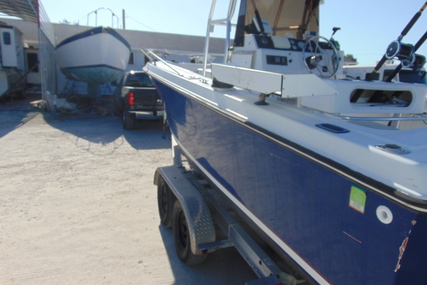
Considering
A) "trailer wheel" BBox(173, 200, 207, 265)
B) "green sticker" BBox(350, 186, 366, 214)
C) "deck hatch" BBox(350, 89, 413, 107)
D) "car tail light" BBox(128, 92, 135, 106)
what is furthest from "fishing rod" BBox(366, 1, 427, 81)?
"car tail light" BBox(128, 92, 135, 106)

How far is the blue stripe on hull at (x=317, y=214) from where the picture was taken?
1.33 m

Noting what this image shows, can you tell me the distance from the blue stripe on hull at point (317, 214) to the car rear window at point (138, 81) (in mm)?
6965

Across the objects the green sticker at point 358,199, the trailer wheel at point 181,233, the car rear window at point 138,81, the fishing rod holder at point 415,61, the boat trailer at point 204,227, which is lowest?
the trailer wheel at point 181,233

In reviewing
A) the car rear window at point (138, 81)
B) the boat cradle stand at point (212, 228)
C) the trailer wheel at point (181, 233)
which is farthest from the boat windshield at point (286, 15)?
the car rear window at point (138, 81)

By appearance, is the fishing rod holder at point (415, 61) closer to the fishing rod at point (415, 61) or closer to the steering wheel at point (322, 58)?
the fishing rod at point (415, 61)

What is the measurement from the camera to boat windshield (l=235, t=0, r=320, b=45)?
367 cm

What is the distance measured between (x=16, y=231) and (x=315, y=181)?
12.0 feet

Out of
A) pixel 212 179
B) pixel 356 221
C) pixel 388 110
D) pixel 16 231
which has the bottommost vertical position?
pixel 16 231

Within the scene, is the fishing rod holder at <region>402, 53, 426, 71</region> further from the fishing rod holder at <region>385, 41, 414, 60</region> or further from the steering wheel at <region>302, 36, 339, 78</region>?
the steering wheel at <region>302, 36, 339, 78</region>

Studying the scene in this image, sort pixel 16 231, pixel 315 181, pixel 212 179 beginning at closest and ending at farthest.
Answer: pixel 315 181 < pixel 212 179 < pixel 16 231

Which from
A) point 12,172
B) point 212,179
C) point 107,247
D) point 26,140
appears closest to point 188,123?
point 212,179

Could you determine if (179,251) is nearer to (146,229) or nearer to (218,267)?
(218,267)

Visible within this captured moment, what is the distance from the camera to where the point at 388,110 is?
7.65 feet

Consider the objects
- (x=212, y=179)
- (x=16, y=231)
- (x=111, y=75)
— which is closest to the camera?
(x=212, y=179)
